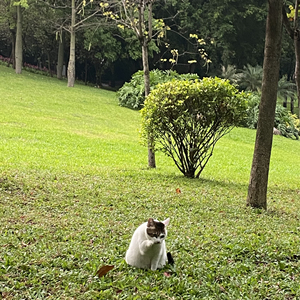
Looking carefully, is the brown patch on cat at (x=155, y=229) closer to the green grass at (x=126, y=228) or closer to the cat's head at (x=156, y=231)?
the cat's head at (x=156, y=231)

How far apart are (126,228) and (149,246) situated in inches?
60.8

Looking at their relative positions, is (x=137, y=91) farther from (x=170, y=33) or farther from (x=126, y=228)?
(x=126, y=228)

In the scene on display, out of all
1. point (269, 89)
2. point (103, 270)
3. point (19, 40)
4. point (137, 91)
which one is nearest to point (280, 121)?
point (137, 91)

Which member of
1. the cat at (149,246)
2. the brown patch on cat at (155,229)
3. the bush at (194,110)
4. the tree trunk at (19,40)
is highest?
the tree trunk at (19,40)

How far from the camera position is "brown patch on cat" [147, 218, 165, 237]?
3230mm

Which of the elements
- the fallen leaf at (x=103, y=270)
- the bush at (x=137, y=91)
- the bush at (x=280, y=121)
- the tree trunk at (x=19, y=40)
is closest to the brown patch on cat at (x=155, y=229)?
the fallen leaf at (x=103, y=270)

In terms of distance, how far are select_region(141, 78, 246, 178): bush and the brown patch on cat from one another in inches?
208

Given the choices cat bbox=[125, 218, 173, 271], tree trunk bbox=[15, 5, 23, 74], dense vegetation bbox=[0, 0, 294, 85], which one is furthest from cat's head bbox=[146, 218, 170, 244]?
tree trunk bbox=[15, 5, 23, 74]

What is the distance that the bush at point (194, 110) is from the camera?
8.41m

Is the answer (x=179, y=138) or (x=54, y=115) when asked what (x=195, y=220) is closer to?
(x=179, y=138)

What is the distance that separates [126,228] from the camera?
478cm

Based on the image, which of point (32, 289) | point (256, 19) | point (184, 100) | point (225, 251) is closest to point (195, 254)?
point (225, 251)

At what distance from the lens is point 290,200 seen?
7605 mm

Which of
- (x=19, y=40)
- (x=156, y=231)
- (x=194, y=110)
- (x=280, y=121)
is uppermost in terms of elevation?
(x=19, y=40)
